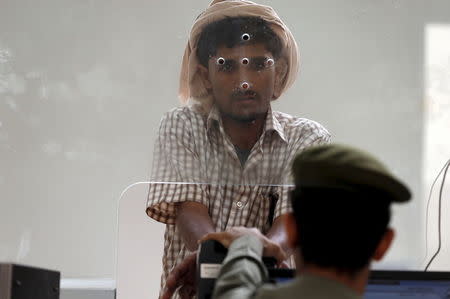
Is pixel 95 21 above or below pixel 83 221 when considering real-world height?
above

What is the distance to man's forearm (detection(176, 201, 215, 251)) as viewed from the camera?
1577 mm

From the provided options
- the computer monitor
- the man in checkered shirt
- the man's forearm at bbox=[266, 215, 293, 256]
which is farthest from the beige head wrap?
the computer monitor

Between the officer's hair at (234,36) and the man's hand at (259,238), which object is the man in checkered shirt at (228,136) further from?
the man's hand at (259,238)

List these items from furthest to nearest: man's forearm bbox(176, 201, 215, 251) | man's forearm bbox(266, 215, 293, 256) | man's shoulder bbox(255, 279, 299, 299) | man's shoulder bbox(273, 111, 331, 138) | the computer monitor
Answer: man's shoulder bbox(273, 111, 331, 138) < man's forearm bbox(176, 201, 215, 251) < man's forearm bbox(266, 215, 293, 256) < the computer monitor < man's shoulder bbox(255, 279, 299, 299)

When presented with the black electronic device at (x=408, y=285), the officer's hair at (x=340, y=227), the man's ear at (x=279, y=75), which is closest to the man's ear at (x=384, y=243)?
the officer's hair at (x=340, y=227)

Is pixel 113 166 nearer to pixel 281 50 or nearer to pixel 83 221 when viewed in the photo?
pixel 83 221

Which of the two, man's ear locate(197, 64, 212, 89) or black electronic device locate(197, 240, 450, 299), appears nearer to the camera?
black electronic device locate(197, 240, 450, 299)

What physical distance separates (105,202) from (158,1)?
1.76 ft

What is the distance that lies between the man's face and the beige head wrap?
0.17 feet

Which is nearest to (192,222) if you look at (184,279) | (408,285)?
(184,279)

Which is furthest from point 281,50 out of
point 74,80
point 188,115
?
point 74,80

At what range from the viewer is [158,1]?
219 centimetres

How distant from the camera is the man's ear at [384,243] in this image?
0.97 meters

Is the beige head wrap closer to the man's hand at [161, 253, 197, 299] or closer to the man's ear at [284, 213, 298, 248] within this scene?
the man's hand at [161, 253, 197, 299]
